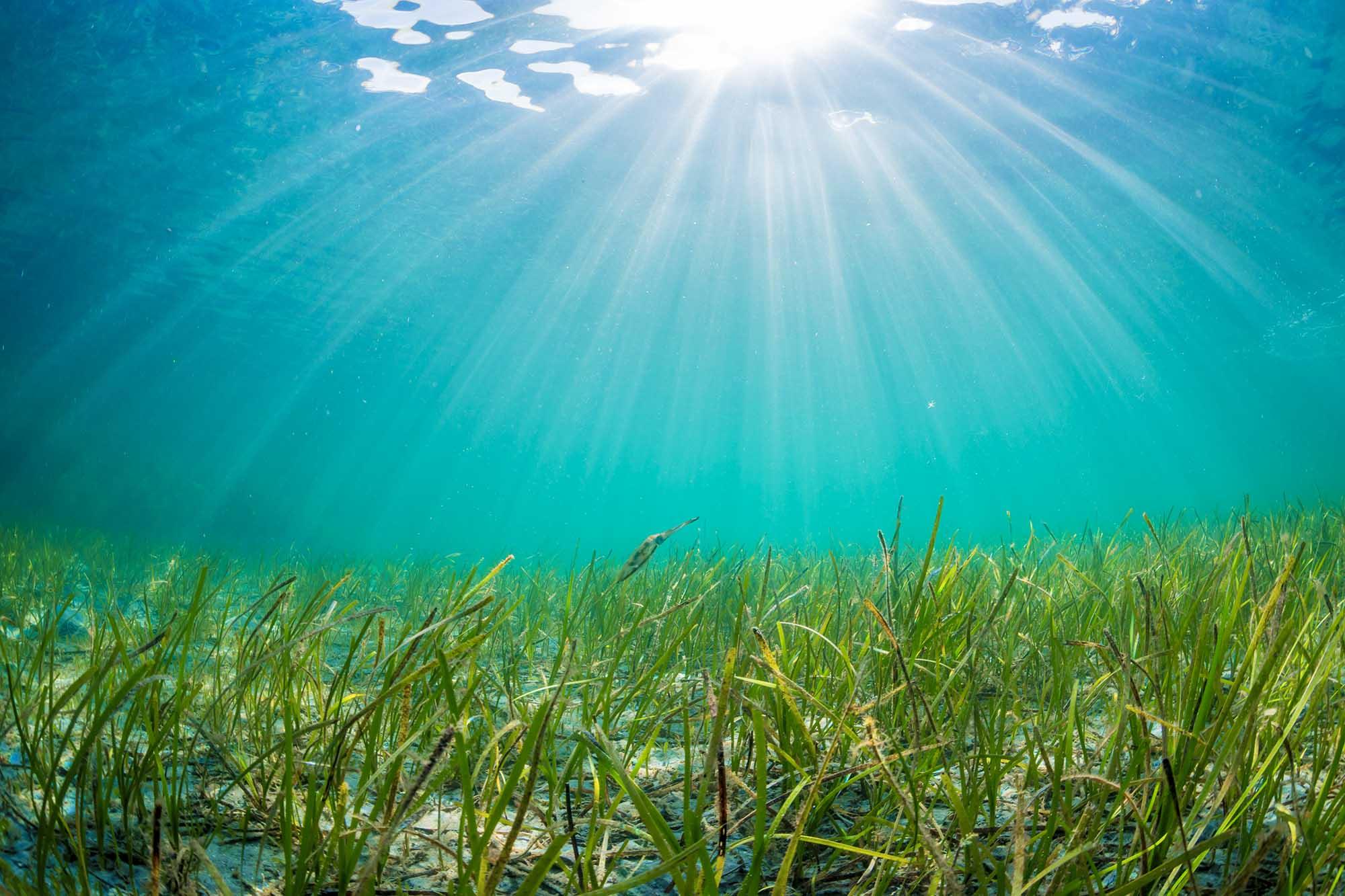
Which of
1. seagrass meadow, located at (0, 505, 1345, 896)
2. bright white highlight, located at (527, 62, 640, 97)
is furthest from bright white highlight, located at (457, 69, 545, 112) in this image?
seagrass meadow, located at (0, 505, 1345, 896)

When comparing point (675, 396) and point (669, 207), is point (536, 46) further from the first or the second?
point (675, 396)

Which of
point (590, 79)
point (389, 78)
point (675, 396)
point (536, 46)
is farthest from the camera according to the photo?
point (675, 396)

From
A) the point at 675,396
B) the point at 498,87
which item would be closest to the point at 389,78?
the point at 498,87

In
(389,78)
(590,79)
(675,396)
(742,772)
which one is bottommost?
(675,396)

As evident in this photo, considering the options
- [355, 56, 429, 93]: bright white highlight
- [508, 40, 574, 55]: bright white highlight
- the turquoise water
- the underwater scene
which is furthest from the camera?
[355, 56, 429, 93]: bright white highlight

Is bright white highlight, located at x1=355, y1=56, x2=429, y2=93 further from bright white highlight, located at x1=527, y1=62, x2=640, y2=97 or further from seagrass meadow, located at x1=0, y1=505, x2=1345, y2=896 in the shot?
seagrass meadow, located at x1=0, y1=505, x2=1345, y2=896

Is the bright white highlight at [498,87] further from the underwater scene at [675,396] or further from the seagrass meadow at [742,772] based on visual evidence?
the seagrass meadow at [742,772]

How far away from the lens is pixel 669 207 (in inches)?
1003

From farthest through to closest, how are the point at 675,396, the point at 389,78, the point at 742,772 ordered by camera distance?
the point at 675,396
the point at 389,78
the point at 742,772

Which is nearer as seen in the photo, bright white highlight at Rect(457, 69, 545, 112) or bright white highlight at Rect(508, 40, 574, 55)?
bright white highlight at Rect(508, 40, 574, 55)

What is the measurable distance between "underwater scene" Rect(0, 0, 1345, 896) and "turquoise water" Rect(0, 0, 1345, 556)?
19 centimetres

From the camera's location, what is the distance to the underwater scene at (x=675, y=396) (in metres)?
1.23

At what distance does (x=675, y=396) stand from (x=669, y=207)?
41271mm

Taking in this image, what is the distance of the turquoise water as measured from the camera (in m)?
15.7
